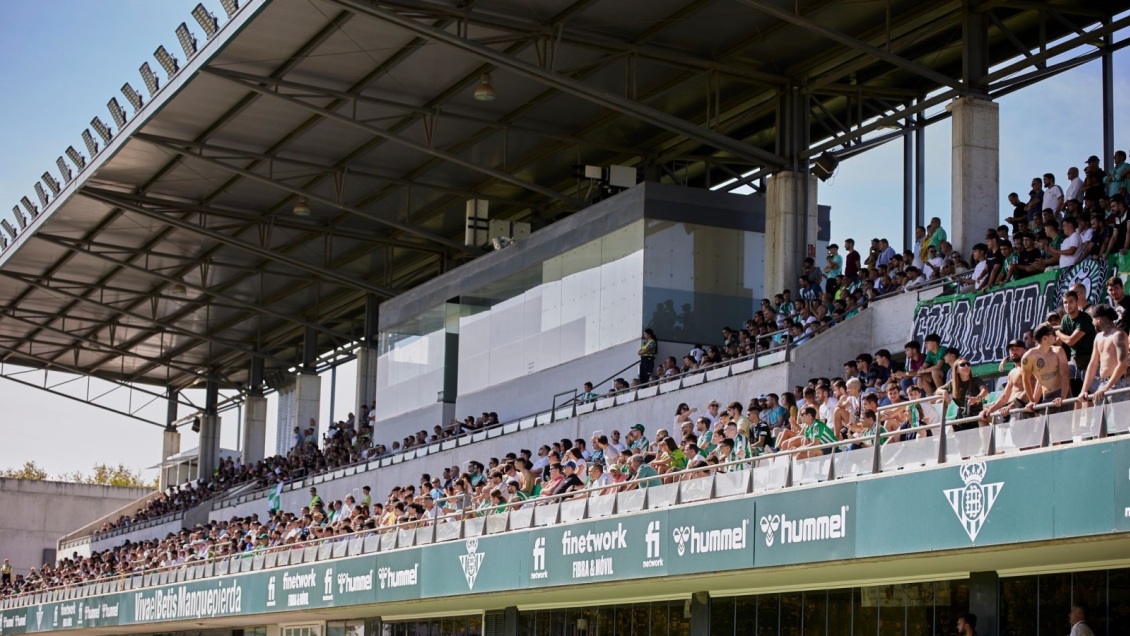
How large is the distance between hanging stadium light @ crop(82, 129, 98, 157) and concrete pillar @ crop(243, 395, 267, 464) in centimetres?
2216

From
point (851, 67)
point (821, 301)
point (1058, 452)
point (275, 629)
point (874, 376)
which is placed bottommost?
point (275, 629)

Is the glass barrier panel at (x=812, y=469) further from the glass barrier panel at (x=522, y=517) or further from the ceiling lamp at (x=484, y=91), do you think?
the ceiling lamp at (x=484, y=91)

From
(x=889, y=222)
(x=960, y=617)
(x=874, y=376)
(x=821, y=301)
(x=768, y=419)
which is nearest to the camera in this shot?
Result: (x=960, y=617)

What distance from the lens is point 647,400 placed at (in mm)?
26656

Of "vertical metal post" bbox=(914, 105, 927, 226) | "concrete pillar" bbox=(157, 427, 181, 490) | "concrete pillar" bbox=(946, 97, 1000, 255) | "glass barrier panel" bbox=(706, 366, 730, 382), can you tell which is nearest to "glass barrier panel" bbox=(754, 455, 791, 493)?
"glass barrier panel" bbox=(706, 366, 730, 382)

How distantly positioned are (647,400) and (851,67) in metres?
7.63

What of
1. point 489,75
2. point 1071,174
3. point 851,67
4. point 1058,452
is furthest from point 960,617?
point 489,75

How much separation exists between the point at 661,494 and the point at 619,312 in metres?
14.3

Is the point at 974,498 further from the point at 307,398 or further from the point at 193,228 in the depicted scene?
the point at 307,398

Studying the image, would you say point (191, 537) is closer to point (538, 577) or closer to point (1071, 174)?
point (538, 577)

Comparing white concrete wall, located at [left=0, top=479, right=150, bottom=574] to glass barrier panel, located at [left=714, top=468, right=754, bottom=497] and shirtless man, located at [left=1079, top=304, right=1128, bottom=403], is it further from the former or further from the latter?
shirtless man, located at [left=1079, top=304, right=1128, bottom=403]

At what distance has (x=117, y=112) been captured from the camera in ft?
116

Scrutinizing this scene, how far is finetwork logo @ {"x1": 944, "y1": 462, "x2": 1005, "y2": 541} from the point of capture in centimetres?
1238

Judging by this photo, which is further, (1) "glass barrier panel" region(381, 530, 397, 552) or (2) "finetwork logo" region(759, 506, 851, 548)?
(1) "glass barrier panel" region(381, 530, 397, 552)
